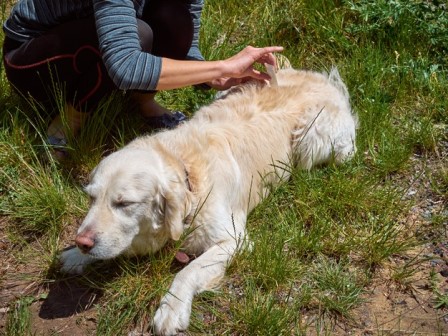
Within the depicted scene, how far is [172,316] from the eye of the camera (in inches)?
123

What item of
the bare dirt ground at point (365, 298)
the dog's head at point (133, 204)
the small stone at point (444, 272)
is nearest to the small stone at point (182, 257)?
the dog's head at point (133, 204)

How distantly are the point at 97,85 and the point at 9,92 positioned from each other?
0.87 m

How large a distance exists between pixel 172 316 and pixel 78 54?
5.65 ft

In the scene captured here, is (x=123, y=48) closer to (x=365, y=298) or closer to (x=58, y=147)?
(x=58, y=147)

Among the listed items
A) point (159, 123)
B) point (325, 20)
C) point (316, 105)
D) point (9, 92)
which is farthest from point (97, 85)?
point (325, 20)

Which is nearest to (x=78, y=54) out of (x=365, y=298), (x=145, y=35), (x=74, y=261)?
(x=145, y=35)

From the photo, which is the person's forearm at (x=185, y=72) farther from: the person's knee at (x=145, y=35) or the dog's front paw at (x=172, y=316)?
the dog's front paw at (x=172, y=316)

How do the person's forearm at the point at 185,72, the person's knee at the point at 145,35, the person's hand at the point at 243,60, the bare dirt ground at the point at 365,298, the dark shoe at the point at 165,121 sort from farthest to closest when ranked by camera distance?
the dark shoe at the point at 165,121 < the person's knee at the point at 145,35 < the person's hand at the point at 243,60 < the person's forearm at the point at 185,72 < the bare dirt ground at the point at 365,298

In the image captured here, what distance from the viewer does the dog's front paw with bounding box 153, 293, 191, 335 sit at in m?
3.11

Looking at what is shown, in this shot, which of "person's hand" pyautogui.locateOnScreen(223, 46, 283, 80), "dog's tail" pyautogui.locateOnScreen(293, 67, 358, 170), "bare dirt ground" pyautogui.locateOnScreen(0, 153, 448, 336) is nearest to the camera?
"bare dirt ground" pyautogui.locateOnScreen(0, 153, 448, 336)

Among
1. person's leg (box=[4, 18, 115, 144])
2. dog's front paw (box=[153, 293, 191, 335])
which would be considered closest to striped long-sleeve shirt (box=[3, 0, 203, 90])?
person's leg (box=[4, 18, 115, 144])

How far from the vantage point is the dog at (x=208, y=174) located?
10.3 feet

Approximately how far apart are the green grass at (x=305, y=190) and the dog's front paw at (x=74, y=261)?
51 millimetres

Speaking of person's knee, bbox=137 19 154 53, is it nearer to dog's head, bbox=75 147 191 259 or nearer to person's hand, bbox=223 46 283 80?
person's hand, bbox=223 46 283 80
